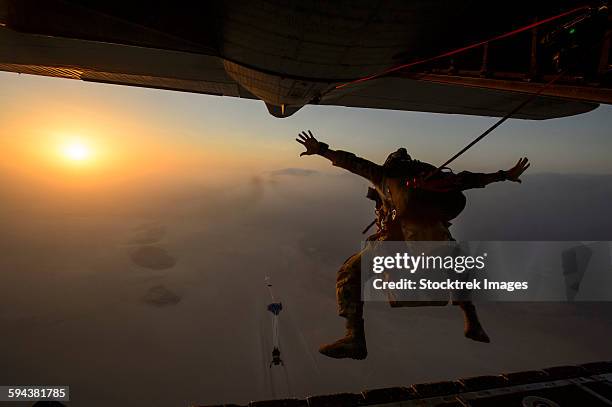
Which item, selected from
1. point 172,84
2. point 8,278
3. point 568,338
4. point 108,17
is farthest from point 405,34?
point 8,278

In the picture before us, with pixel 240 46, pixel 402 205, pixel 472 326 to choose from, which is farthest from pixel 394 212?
pixel 240 46

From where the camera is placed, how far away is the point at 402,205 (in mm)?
3592

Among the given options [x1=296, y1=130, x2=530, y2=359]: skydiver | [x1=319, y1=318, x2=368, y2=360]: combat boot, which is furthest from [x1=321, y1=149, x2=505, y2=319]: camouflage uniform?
[x1=319, y1=318, x2=368, y2=360]: combat boot

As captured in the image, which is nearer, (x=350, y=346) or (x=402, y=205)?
(x=350, y=346)

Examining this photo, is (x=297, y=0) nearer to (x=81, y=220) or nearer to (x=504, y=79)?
(x=504, y=79)

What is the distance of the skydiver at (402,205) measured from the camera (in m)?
3.37

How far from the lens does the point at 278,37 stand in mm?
1722

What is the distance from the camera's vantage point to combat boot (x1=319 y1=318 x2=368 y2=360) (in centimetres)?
334

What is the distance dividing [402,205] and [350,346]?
193 cm

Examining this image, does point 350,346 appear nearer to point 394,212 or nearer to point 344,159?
point 394,212

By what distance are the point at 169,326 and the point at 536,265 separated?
47843 millimetres

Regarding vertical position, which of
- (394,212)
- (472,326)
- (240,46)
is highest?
(240,46)

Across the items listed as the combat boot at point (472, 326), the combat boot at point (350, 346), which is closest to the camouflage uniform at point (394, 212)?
the combat boot at point (350, 346)

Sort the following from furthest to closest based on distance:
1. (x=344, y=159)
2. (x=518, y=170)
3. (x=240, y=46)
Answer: (x=344, y=159), (x=518, y=170), (x=240, y=46)
